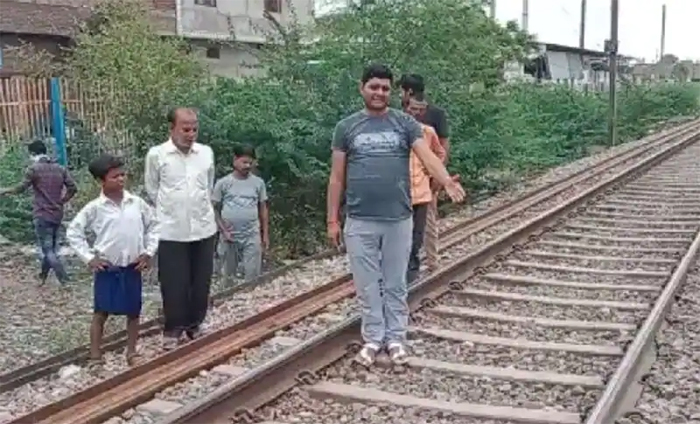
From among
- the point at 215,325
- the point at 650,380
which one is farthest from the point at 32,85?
the point at 650,380

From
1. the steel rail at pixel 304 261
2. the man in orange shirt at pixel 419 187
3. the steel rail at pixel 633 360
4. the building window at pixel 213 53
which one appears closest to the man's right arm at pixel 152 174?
the steel rail at pixel 304 261

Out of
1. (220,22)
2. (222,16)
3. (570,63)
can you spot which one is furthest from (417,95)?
(570,63)

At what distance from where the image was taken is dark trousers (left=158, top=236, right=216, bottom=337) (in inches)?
249

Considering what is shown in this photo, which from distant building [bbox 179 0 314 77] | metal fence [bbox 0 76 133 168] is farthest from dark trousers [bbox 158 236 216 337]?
distant building [bbox 179 0 314 77]

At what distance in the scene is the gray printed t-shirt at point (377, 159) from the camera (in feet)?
18.1

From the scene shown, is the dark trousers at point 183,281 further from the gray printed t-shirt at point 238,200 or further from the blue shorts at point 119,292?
the gray printed t-shirt at point 238,200

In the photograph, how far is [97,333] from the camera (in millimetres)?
6254

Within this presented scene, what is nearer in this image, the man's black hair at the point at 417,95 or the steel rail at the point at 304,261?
the steel rail at the point at 304,261

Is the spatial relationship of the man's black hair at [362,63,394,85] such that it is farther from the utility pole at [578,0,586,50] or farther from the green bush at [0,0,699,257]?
the utility pole at [578,0,586,50]

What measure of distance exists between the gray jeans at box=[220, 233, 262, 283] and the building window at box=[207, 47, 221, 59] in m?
20.2

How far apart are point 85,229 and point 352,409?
7.28ft

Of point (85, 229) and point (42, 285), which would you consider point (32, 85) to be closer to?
point (42, 285)

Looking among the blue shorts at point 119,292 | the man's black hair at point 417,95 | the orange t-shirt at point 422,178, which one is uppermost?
the man's black hair at point 417,95

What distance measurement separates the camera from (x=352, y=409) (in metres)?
4.92
